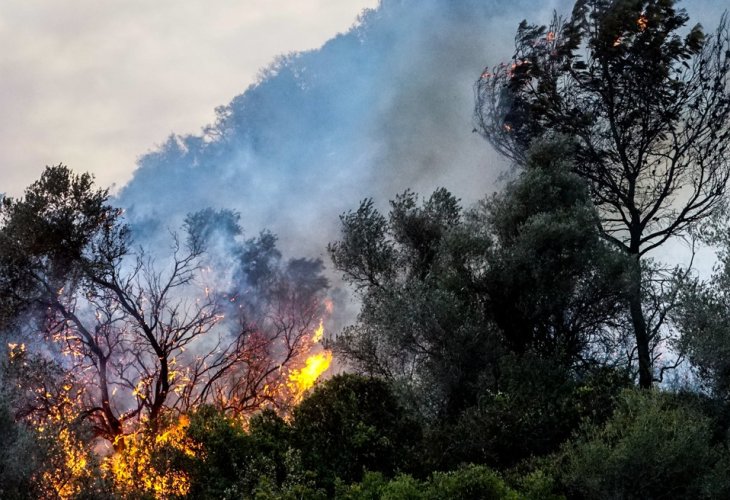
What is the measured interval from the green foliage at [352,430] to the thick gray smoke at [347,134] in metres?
27.1

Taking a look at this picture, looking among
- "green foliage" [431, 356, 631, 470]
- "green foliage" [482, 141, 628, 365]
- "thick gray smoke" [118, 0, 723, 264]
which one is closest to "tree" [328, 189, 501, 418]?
"green foliage" [482, 141, 628, 365]

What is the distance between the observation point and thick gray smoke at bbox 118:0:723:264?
1943 inches

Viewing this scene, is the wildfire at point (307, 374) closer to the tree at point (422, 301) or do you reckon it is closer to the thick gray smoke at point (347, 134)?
the tree at point (422, 301)

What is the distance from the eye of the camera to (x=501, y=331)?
82.9 feet

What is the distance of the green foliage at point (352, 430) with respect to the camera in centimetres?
1945

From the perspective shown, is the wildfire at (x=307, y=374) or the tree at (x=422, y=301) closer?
the tree at (x=422, y=301)

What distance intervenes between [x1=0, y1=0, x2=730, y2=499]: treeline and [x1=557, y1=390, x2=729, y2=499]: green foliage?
2.1 inches

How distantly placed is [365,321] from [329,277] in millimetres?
21313

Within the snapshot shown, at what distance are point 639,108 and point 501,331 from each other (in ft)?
36.2

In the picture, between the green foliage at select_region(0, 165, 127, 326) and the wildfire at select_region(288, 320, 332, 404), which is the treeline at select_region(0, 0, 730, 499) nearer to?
the green foliage at select_region(0, 165, 127, 326)

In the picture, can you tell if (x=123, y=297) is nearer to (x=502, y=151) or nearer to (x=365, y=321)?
(x=365, y=321)

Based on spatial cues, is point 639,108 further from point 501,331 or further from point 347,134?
point 347,134

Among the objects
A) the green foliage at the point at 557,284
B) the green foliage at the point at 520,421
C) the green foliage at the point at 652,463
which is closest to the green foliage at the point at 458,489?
the green foliage at the point at 652,463

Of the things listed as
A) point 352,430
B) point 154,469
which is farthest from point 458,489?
point 154,469
